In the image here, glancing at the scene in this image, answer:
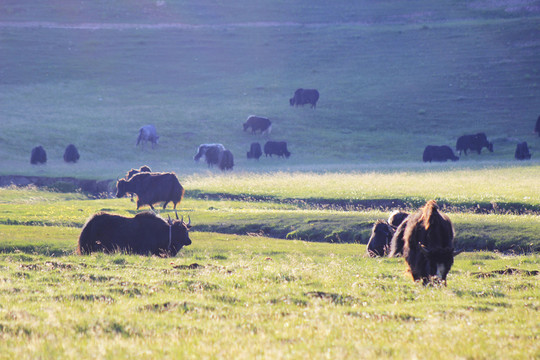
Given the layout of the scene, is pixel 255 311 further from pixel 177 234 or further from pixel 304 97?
pixel 304 97

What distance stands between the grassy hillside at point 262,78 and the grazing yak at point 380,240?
2698 centimetres

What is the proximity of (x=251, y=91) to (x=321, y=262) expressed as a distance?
6196cm

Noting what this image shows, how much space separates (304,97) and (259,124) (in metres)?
12.1

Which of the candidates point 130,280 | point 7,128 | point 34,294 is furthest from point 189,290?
point 7,128

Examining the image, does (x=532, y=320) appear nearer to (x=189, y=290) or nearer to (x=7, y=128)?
(x=189, y=290)

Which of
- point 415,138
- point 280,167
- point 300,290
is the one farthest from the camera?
point 415,138

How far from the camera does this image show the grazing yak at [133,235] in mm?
15484

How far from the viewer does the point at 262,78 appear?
8075cm

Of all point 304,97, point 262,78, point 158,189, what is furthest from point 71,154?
point 262,78

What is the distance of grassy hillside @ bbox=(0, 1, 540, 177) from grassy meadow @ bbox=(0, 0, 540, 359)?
0.37m

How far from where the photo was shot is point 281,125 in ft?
205

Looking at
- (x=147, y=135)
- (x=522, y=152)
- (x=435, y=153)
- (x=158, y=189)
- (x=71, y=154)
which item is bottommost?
(x=158, y=189)

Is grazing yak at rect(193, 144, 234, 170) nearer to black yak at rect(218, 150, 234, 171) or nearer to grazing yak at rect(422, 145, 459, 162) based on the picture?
black yak at rect(218, 150, 234, 171)

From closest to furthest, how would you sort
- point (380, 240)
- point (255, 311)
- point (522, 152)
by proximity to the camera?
point (255, 311), point (380, 240), point (522, 152)
